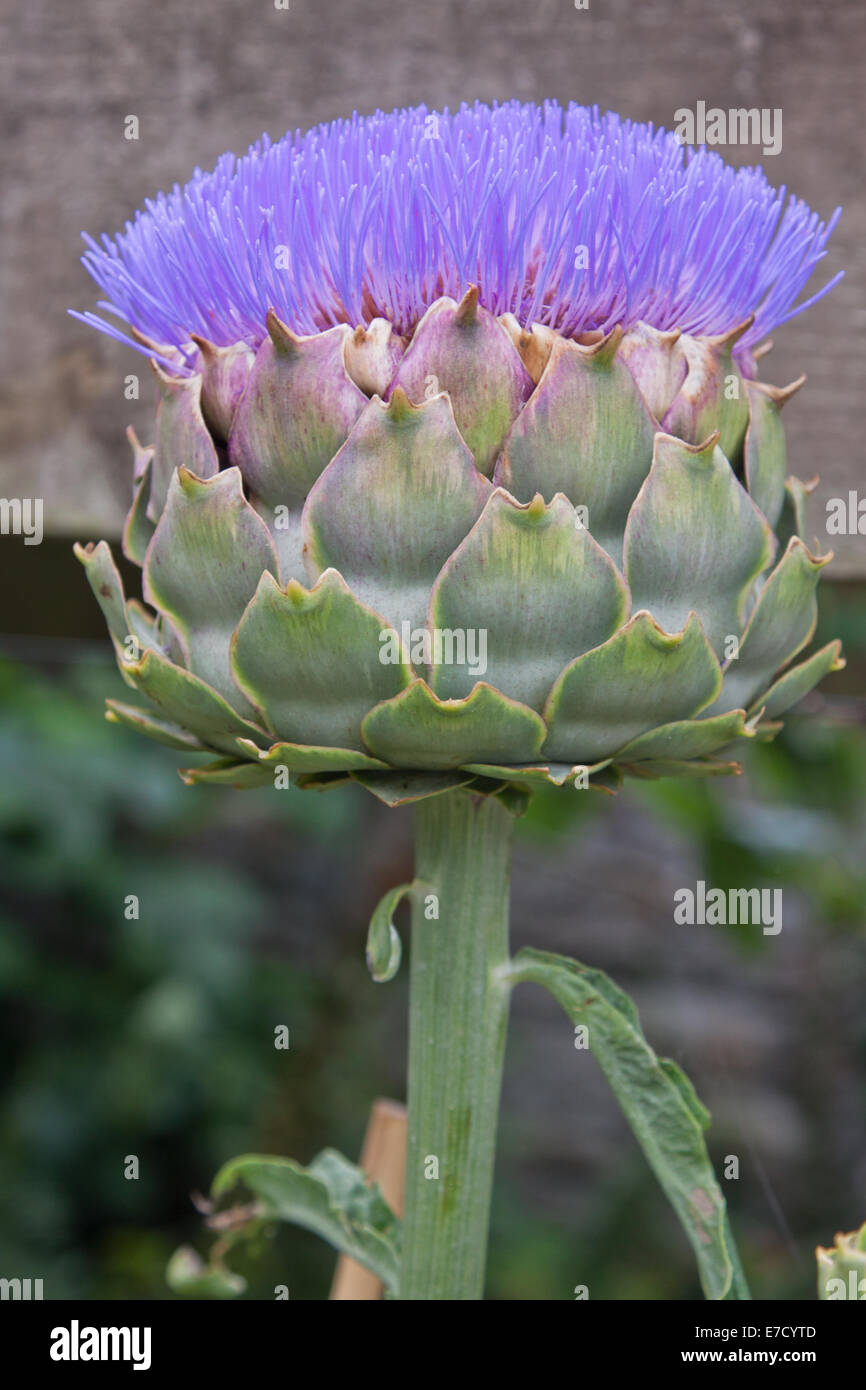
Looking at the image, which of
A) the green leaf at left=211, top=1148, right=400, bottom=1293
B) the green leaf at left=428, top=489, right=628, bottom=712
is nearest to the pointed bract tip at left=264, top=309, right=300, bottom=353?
the green leaf at left=428, top=489, right=628, bottom=712

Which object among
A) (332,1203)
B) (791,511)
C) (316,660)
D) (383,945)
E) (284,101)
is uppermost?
(284,101)

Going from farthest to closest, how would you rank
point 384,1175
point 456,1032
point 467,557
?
point 384,1175 < point 456,1032 < point 467,557

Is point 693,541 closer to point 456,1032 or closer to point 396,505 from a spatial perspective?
point 396,505

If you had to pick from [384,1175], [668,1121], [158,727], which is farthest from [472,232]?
[384,1175]

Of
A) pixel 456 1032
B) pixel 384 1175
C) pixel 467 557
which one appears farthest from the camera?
pixel 384 1175

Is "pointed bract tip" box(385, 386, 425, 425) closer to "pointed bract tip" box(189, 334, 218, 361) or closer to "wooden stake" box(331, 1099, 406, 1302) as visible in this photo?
"pointed bract tip" box(189, 334, 218, 361)

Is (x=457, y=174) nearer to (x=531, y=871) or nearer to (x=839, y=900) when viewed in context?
(x=839, y=900)
